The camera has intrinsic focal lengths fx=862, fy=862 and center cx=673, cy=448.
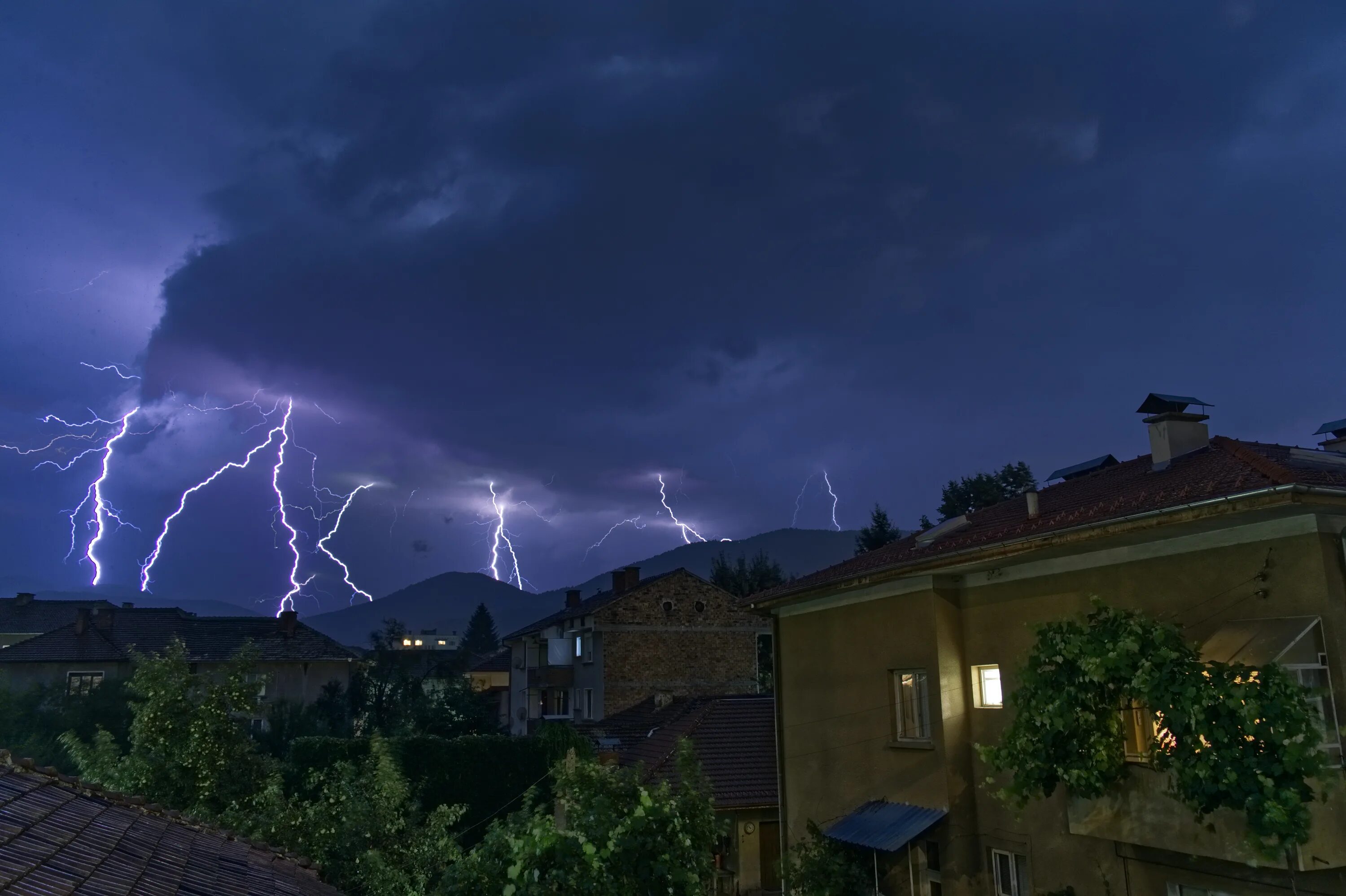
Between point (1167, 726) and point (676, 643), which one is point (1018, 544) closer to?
point (1167, 726)

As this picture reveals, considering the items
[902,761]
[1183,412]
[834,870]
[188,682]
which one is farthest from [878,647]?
[188,682]

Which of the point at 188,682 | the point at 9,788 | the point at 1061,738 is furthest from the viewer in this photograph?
the point at 188,682

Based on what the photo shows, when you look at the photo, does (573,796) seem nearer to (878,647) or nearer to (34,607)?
(878,647)

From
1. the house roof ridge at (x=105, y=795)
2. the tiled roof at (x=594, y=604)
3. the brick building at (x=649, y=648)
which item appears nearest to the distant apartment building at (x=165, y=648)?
the tiled roof at (x=594, y=604)

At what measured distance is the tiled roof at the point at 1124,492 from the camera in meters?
8.75

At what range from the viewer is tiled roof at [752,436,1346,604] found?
28.7 ft

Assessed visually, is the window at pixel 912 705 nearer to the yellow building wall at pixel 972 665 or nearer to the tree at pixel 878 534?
the yellow building wall at pixel 972 665

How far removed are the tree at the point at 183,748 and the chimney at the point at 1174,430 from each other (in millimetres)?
15973

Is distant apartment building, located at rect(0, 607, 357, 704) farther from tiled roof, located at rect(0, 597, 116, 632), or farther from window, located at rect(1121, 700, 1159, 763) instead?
window, located at rect(1121, 700, 1159, 763)

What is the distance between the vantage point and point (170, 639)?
37.0 meters

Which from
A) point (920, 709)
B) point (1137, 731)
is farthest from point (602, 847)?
point (920, 709)

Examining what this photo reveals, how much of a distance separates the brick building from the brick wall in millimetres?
29

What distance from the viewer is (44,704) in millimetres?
33375

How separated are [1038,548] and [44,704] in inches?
1484
